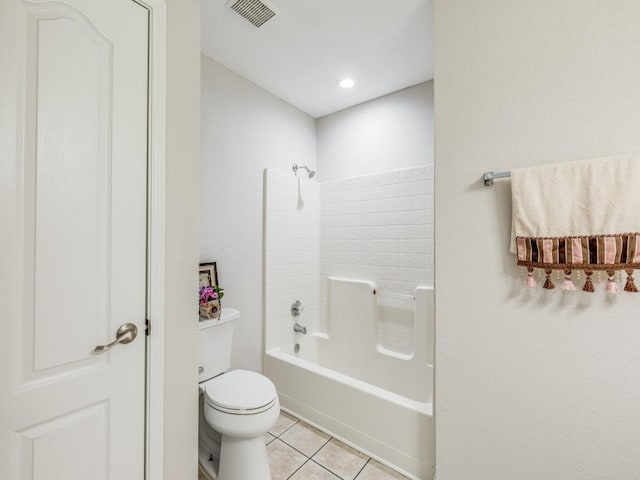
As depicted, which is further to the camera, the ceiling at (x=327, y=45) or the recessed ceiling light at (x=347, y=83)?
the recessed ceiling light at (x=347, y=83)

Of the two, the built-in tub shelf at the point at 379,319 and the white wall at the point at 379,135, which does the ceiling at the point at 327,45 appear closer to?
the white wall at the point at 379,135

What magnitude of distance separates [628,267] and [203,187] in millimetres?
2111

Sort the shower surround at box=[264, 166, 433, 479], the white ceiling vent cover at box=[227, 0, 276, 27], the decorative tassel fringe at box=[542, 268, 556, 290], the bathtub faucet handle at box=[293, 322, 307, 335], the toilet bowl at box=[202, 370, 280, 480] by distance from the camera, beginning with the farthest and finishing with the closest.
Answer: the bathtub faucet handle at box=[293, 322, 307, 335] < the shower surround at box=[264, 166, 433, 479] < the white ceiling vent cover at box=[227, 0, 276, 27] < the toilet bowl at box=[202, 370, 280, 480] < the decorative tassel fringe at box=[542, 268, 556, 290]

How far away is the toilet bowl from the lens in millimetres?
1309

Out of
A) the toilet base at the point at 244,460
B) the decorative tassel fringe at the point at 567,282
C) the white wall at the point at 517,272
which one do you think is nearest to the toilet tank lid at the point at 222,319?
the toilet base at the point at 244,460

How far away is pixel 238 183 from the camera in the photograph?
7.00 feet

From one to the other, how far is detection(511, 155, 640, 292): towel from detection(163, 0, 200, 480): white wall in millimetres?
1310

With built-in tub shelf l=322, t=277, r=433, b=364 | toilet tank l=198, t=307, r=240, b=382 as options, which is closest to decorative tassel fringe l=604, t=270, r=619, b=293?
built-in tub shelf l=322, t=277, r=433, b=364

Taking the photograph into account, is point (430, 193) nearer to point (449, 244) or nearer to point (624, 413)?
point (449, 244)

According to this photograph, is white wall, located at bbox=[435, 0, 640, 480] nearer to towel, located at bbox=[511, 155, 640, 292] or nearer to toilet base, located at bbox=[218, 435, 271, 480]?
towel, located at bbox=[511, 155, 640, 292]

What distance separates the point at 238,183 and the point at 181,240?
109cm

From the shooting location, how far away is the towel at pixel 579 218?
36.9 inches

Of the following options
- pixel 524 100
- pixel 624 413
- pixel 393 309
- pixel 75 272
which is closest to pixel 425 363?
pixel 393 309

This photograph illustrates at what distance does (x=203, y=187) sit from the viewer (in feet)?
6.31
